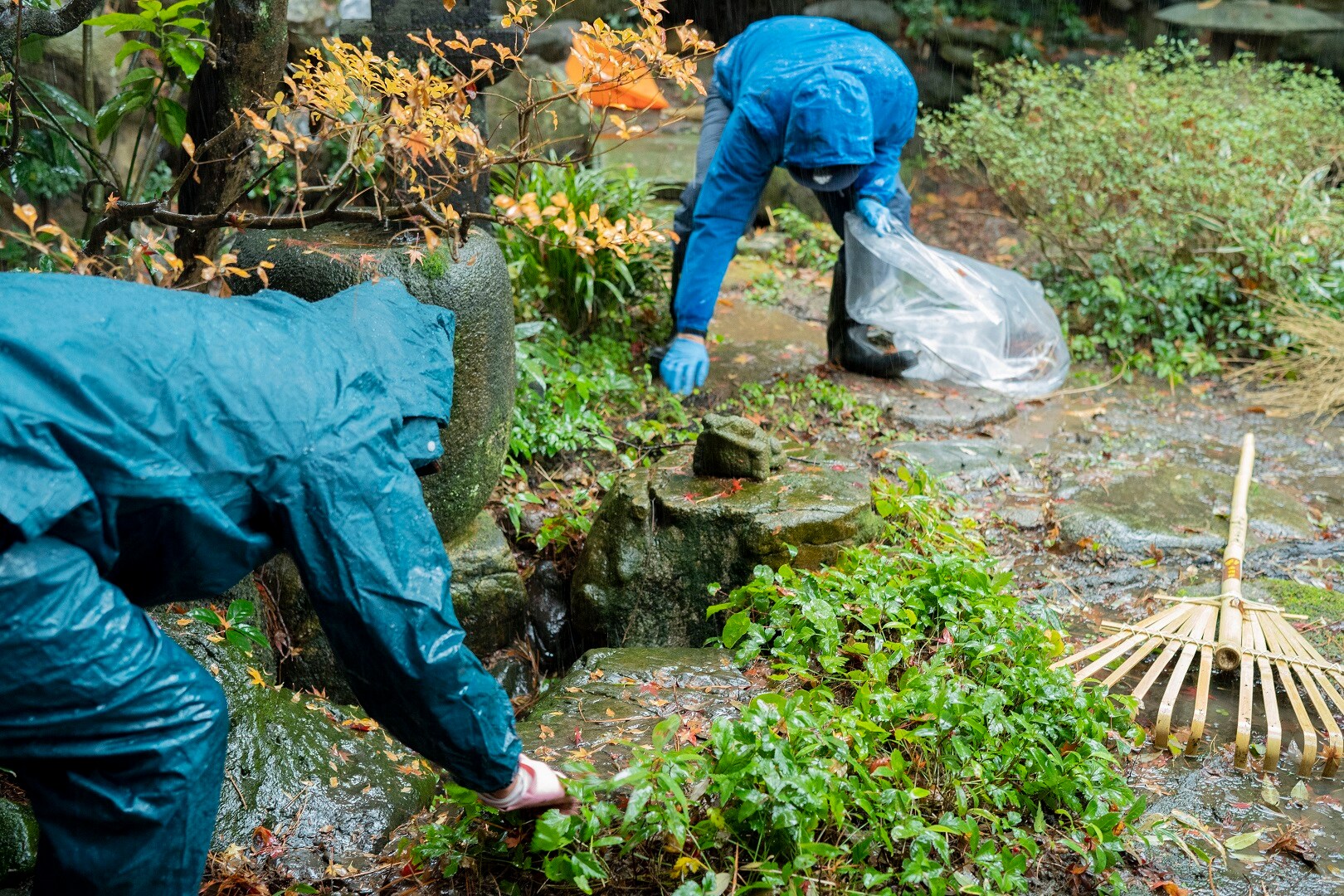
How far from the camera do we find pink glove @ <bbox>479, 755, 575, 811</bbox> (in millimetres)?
1894

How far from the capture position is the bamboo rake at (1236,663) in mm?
2877

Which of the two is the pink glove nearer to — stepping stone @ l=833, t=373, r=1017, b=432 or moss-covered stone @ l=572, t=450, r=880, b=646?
moss-covered stone @ l=572, t=450, r=880, b=646

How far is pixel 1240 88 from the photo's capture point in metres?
A: 7.39

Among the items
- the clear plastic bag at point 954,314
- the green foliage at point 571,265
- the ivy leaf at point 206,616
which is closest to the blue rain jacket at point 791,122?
the clear plastic bag at point 954,314

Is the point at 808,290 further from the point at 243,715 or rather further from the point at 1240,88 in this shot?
the point at 243,715

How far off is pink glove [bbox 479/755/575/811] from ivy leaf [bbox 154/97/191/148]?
2.27m

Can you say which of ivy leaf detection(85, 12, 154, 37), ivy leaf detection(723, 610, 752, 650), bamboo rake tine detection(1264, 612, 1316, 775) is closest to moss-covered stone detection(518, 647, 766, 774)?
ivy leaf detection(723, 610, 752, 650)

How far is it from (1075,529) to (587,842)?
2.81 meters

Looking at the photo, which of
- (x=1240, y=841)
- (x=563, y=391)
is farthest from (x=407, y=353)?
(x=563, y=391)

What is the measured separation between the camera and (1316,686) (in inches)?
121

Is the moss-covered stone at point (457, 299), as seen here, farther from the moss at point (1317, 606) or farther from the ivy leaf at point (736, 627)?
the moss at point (1317, 606)

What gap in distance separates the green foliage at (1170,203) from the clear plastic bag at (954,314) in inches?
31.7

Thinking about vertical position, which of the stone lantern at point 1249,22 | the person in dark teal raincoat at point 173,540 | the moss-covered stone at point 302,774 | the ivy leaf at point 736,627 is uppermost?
the stone lantern at point 1249,22

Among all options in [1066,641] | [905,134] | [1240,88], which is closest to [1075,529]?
[1066,641]
